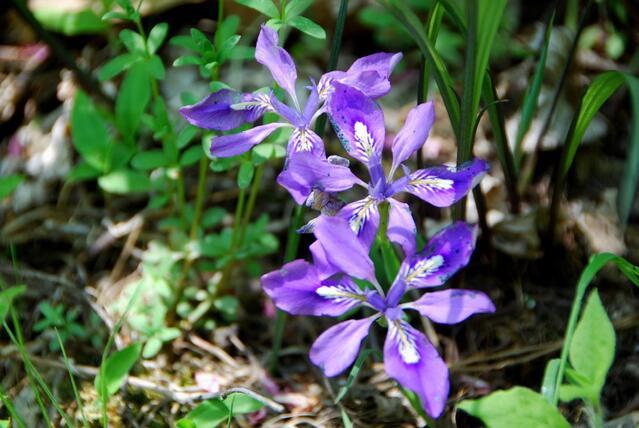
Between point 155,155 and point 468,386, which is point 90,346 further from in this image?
point 468,386

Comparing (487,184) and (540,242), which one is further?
(487,184)

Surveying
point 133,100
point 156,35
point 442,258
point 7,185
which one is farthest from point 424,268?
point 7,185

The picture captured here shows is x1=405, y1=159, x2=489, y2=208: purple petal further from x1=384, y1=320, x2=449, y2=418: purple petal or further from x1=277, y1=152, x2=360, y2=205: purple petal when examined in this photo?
x1=384, y1=320, x2=449, y2=418: purple petal

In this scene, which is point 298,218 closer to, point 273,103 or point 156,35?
point 273,103

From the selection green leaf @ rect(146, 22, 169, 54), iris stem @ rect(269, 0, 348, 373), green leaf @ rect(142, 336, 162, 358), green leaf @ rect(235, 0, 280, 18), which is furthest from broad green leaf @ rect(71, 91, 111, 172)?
green leaf @ rect(235, 0, 280, 18)

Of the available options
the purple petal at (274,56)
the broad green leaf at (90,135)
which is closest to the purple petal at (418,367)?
the purple petal at (274,56)

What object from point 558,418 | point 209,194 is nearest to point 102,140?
point 209,194
